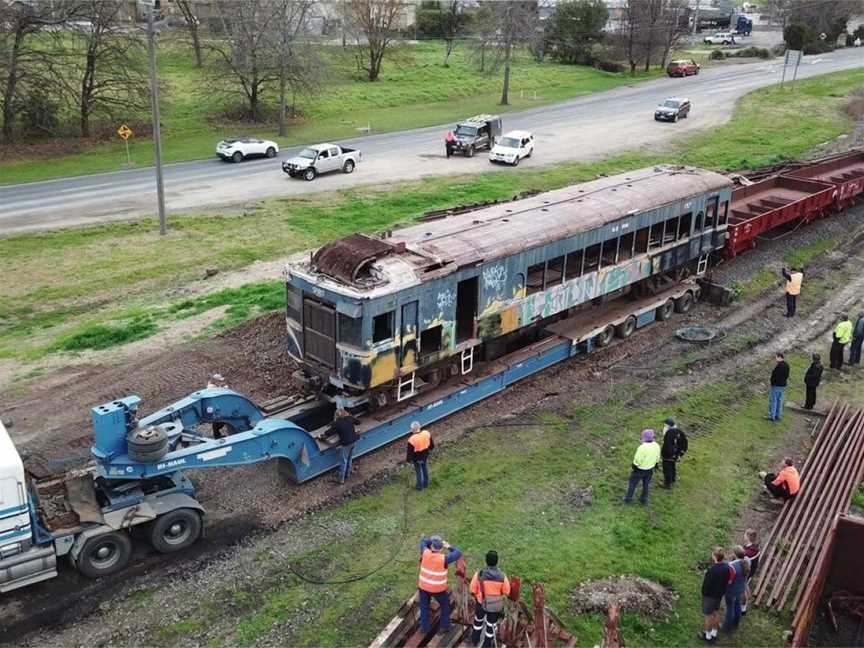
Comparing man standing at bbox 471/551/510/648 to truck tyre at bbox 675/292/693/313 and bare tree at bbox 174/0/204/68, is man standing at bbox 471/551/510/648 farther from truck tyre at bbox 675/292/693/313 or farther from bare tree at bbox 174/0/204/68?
bare tree at bbox 174/0/204/68

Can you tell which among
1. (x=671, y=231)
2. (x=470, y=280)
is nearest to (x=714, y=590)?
(x=470, y=280)

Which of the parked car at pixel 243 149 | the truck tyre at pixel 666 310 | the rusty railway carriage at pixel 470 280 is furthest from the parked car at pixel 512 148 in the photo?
the truck tyre at pixel 666 310

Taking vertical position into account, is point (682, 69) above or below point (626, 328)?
above

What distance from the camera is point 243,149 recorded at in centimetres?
3991

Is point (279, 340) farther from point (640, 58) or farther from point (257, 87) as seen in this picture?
point (640, 58)

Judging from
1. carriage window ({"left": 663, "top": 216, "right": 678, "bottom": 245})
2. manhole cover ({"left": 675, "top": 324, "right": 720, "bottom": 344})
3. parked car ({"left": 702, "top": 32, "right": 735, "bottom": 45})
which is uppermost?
parked car ({"left": 702, "top": 32, "right": 735, "bottom": 45})

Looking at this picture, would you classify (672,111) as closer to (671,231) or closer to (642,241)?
(671,231)

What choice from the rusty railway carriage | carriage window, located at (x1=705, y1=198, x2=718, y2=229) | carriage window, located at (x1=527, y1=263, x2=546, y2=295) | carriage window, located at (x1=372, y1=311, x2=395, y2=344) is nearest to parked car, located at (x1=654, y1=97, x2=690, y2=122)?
carriage window, located at (x1=705, y1=198, x2=718, y2=229)

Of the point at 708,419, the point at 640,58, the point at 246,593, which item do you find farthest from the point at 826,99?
the point at 246,593

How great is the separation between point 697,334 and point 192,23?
160 feet

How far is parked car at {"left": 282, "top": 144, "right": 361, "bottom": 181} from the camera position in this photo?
35594 millimetres

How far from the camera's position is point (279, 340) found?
1908cm

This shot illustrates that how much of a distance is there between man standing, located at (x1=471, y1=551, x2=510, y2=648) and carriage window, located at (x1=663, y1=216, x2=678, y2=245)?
12909 mm

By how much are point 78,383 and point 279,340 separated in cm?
432
